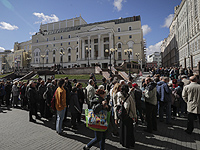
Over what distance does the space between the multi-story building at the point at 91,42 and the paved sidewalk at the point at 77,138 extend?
3290 cm

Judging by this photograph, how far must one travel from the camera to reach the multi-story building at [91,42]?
4947cm

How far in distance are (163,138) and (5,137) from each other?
5969 millimetres

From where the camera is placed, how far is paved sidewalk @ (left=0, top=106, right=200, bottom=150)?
13.2 feet

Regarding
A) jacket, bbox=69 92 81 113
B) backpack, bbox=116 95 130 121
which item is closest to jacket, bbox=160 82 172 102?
backpack, bbox=116 95 130 121

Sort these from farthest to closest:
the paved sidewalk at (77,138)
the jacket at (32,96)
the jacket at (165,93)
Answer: the jacket at (32,96) < the jacket at (165,93) < the paved sidewalk at (77,138)

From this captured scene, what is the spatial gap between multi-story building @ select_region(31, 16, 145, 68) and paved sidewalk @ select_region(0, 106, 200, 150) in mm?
32900

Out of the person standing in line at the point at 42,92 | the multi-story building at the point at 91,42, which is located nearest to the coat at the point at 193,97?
the person standing in line at the point at 42,92

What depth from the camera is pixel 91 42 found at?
52781 millimetres

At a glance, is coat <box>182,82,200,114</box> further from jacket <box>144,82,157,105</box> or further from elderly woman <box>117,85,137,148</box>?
elderly woman <box>117,85,137,148</box>

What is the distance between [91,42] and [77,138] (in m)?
50.9

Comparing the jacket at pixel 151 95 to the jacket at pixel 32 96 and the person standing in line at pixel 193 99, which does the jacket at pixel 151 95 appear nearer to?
the person standing in line at pixel 193 99

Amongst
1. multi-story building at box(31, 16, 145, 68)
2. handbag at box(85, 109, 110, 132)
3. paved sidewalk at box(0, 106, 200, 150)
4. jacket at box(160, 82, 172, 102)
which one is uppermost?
multi-story building at box(31, 16, 145, 68)

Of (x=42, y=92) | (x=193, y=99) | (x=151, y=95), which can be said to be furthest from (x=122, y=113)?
(x=42, y=92)

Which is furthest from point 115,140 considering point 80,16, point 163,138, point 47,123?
point 80,16
